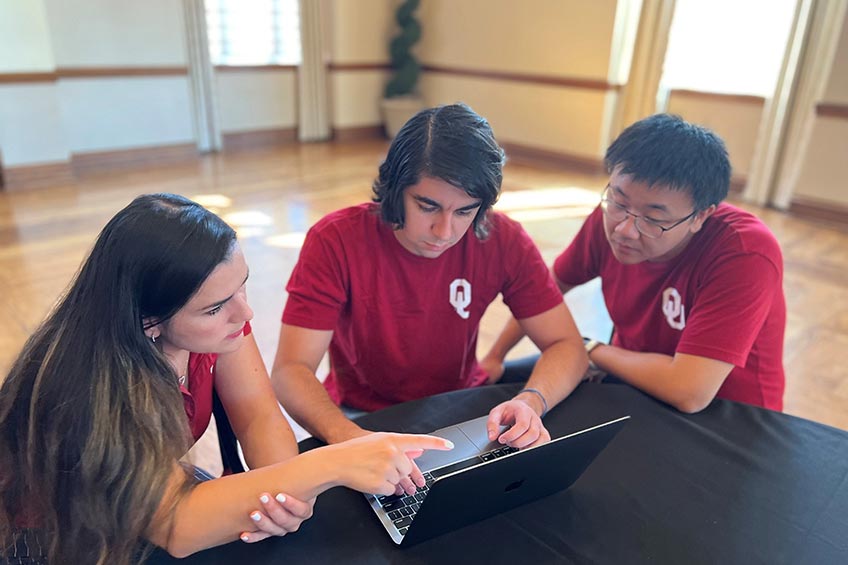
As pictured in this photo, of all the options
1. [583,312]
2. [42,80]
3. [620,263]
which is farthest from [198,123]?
[620,263]

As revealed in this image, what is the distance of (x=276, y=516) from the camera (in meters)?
0.75

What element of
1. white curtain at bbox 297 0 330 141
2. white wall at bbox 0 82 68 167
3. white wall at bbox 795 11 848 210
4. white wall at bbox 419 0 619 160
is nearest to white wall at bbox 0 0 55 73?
white wall at bbox 0 82 68 167

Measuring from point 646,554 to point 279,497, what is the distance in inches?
18.8

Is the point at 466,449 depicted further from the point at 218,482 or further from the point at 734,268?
the point at 734,268

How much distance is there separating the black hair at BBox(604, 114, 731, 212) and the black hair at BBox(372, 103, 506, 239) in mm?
302

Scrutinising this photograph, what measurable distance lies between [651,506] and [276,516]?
524 millimetres

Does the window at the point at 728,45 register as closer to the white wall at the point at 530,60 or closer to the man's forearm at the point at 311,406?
the white wall at the point at 530,60

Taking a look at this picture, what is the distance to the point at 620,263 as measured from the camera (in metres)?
1.52

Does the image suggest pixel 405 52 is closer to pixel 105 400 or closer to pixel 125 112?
pixel 125 112

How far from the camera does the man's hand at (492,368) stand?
5.08 ft

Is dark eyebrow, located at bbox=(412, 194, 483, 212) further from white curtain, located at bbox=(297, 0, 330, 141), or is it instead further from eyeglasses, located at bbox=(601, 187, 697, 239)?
white curtain, located at bbox=(297, 0, 330, 141)

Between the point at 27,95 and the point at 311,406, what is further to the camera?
the point at 27,95

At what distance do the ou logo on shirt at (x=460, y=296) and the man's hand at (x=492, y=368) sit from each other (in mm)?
249

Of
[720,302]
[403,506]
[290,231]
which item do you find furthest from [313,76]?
[403,506]
